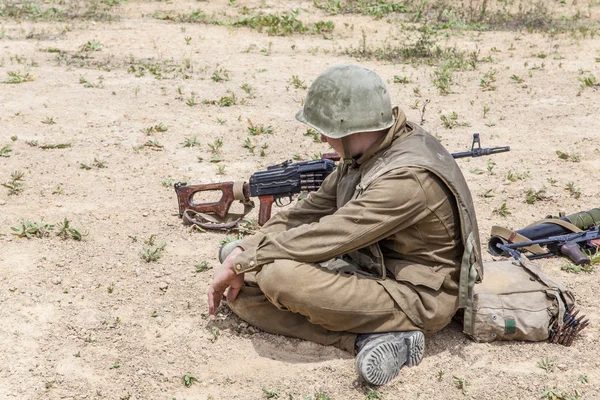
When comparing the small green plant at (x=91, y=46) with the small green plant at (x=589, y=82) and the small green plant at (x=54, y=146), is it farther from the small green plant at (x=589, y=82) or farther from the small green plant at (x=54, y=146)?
the small green plant at (x=589, y=82)

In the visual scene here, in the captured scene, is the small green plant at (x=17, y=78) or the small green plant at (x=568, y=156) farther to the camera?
the small green plant at (x=17, y=78)

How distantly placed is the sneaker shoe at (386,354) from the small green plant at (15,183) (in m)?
3.46

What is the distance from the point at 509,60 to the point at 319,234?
684 centimetres

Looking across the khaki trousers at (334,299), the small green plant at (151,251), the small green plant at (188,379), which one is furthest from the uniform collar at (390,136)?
the small green plant at (151,251)

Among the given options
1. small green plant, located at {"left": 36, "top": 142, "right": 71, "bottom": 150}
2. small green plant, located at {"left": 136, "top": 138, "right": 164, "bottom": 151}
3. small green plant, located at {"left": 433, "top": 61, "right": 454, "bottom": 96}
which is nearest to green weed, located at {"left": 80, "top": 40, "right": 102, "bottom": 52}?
small green plant, located at {"left": 36, "top": 142, "right": 71, "bottom": 150}

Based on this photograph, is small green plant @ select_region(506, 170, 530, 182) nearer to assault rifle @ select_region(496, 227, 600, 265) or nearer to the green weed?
assault rifle @ select_region(496, 227, 600, 265)

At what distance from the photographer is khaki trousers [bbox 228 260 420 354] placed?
12.9ft

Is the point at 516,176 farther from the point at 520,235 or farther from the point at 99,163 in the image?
the point at 99,163

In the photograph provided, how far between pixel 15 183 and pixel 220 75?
3445mm

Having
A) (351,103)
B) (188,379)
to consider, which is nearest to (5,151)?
(188,379)

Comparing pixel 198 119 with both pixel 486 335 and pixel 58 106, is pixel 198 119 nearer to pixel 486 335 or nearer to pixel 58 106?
pixel 58 106

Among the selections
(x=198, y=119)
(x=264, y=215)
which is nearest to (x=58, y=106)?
(x=198, y=119)

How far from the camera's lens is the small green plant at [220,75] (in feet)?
29.6

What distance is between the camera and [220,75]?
9.20 meters
